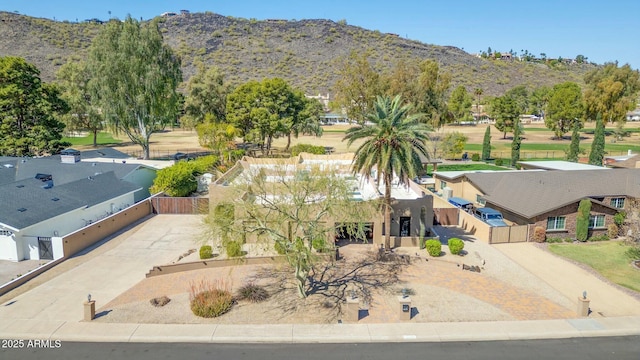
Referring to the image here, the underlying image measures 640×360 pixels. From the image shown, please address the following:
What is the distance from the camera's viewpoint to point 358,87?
66.8 metres

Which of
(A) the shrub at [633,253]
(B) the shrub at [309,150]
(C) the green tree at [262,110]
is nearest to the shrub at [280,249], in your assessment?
(A) the shrub at [633,253]

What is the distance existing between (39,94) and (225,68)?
106300 millimetres

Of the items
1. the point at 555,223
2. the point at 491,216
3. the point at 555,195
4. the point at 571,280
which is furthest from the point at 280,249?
the point at 555,195

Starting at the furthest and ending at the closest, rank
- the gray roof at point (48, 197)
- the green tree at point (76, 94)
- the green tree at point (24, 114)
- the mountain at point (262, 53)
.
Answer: the mountain at point (262, 53), the green tree at point (76, 94), the green tree at point (24, 114), the gray roof at point (48, 197)

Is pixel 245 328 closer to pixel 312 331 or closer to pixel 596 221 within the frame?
pixel 312 331

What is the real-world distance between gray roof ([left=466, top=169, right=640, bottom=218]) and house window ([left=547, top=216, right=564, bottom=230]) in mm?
1126

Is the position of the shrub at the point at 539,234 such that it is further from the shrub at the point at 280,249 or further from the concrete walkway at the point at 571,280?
the shrub at the point at 280,249

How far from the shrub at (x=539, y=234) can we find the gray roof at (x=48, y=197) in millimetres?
34028

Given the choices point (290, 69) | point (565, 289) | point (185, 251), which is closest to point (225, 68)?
point (290, 69)

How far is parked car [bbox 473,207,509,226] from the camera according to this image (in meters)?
32.1

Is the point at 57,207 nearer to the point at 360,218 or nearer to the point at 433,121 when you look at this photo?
the point at 360,218

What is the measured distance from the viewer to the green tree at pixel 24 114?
51250 millimetres

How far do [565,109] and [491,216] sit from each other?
7092 cm

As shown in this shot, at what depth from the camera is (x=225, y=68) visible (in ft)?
514
